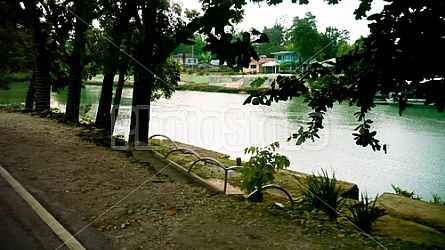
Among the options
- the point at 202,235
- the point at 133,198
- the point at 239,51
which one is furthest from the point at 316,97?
the point at 133,198

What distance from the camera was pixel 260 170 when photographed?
5195 mm

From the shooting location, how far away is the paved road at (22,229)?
3244mm

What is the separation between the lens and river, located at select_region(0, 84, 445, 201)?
1194 centimetres

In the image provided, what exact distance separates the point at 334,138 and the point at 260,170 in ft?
38.9

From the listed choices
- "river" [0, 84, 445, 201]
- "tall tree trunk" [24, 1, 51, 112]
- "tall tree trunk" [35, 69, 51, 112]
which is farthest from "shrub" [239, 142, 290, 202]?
"tall tree trunk" [35, 69, 51, 112]

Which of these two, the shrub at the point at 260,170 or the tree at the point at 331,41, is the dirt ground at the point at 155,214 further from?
the tree at the point at 331,41

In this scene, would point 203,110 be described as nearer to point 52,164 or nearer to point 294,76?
point 52,164

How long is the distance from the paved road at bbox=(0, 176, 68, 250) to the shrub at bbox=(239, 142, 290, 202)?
2.45m

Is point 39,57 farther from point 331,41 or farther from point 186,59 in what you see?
point 186,59

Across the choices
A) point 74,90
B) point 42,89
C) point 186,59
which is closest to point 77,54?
point 74,90

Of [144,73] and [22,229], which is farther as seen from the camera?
[144,73]

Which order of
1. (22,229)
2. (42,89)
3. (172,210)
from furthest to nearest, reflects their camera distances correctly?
(42,89)
(172,210)
(22,229)

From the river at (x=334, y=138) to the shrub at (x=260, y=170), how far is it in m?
3.97

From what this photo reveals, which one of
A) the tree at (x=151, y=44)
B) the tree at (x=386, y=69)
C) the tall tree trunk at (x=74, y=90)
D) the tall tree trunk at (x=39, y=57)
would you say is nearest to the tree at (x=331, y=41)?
the tree at (x=386, y=69)
